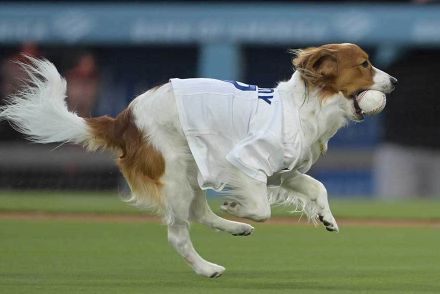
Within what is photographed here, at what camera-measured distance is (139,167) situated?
9.53m

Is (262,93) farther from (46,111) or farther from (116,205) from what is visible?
(116,205)

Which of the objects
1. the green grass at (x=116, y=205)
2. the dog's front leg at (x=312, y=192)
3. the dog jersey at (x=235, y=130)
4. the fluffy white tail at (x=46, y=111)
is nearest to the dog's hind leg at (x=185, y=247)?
the dog jersey at (x=235, y=130)

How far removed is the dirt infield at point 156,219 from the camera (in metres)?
15.6

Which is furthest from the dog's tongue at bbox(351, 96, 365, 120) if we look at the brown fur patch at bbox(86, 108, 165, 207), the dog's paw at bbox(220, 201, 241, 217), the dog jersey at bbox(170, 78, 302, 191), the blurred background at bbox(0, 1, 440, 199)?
the blurred background at bbox(0, 1, 440, 199)

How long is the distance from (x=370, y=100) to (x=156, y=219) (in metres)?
7.16

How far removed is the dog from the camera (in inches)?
364

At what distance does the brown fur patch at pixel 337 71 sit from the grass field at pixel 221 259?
1438mm

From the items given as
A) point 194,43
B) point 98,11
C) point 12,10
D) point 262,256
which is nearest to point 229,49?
point 194,43

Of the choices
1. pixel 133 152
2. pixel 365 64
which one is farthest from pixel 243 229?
pixel 365 64

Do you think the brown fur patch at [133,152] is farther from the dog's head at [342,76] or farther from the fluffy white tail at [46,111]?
the dog's head at [342,76]

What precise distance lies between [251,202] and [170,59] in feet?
47.2

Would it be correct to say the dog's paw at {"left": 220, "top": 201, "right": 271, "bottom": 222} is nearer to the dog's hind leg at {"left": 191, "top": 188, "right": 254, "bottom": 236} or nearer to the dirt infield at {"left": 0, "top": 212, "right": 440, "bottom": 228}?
the dog's hind leg at {"left": 191, "top": 188, "right": 254, "bottom": 236}

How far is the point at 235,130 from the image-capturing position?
9.42 m

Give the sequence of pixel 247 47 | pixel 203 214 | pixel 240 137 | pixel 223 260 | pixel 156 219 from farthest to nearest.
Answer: pixel 247 47
pixel 156 219
pixel 223 260
pixel 203 214
pixel 240 137
